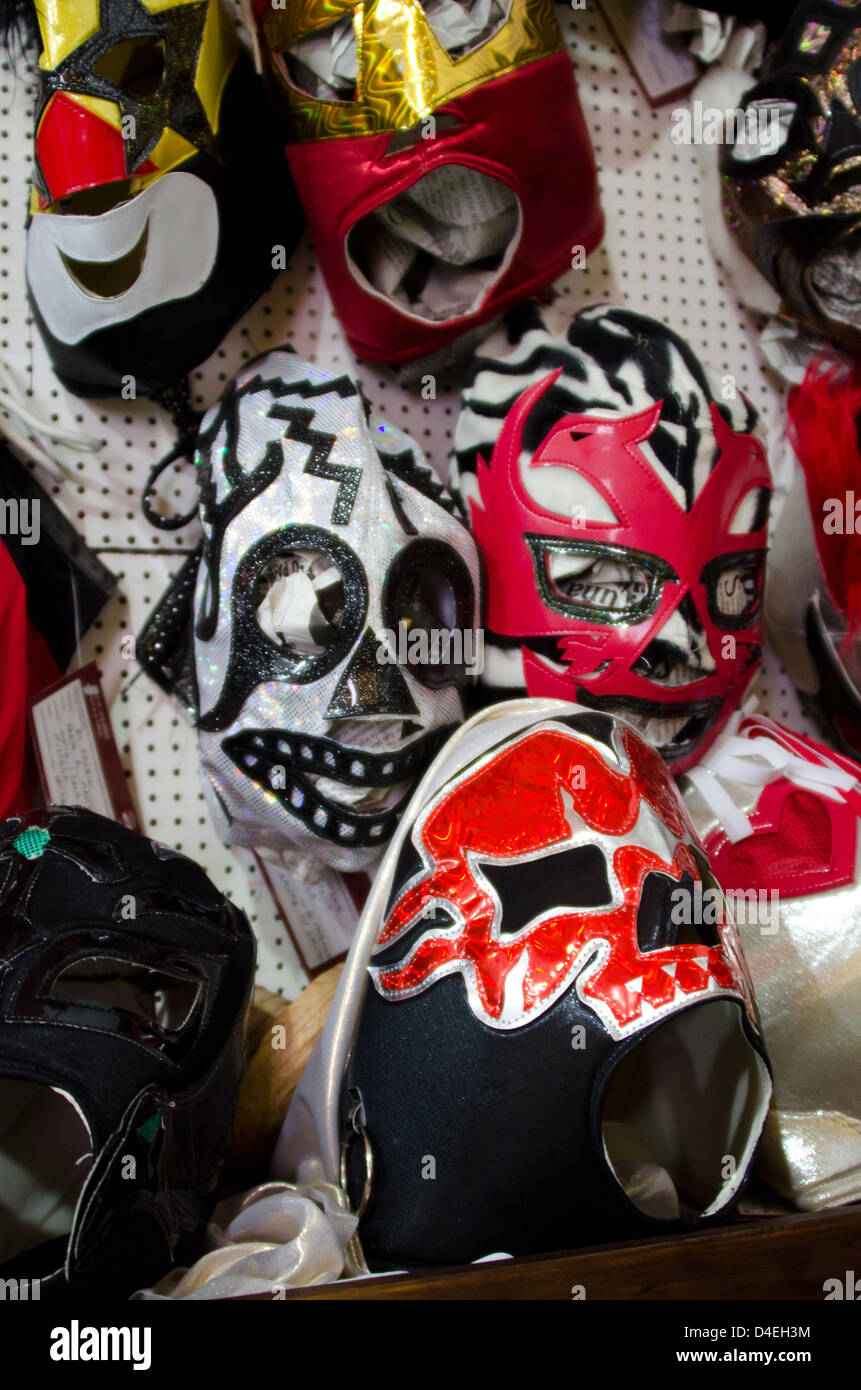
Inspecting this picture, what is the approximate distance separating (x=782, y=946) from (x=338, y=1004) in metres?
0.48

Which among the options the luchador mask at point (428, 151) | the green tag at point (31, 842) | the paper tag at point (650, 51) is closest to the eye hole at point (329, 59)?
the luchador mask at point (428, 151)

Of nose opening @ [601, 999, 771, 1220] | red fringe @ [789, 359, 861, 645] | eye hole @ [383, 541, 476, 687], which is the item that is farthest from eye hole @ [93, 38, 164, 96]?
nose opening @ [601, 999, 771, 1220]

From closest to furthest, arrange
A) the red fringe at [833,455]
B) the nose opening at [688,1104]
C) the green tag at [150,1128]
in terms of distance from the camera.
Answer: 1. the green tag at [150,1128]
2. the nose opening at [688,1104]
3. the red fringe at [833,455]

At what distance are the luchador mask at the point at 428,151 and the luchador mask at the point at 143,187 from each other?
8 centimetres

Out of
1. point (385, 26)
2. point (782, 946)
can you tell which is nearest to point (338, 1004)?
point (782, 946)

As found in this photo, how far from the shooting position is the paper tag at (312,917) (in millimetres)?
1245

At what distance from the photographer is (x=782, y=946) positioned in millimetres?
1128

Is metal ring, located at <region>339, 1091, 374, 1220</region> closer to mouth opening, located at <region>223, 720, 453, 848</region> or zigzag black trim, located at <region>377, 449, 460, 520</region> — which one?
mouth opening, located at <region>223, 720, 453, 848</region>

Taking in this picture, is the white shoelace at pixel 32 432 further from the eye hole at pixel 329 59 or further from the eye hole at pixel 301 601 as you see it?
the eye hole at pixel 329 59

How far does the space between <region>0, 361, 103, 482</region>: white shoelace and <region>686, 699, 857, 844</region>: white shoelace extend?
817mm

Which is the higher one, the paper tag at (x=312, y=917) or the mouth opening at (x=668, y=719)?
the mouth opening at (x=668, y=719)

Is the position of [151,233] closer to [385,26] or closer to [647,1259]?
[385,26]

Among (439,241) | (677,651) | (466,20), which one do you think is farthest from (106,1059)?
(466,20)

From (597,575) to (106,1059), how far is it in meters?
0.73
